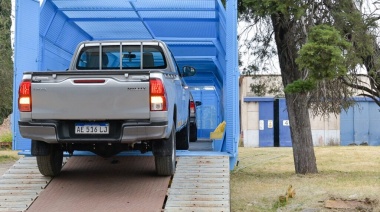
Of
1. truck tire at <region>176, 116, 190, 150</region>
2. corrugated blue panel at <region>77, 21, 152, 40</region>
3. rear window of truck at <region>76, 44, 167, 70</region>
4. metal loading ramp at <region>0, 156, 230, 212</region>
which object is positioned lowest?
metal loading ramp at <region>0, 156, 230, 212</region>

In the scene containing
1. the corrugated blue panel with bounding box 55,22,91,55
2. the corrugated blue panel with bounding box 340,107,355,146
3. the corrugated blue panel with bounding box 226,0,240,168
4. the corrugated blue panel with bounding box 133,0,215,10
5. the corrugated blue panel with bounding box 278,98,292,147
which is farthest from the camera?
the corrugated blue panel with bounding box 340,107,355,146

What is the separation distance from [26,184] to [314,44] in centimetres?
504

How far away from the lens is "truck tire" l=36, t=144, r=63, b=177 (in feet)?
28.8

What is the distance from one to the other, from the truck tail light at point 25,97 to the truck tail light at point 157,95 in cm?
167

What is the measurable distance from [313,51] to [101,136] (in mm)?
3727

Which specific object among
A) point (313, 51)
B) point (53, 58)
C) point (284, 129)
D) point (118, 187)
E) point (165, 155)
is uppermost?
point (53, 58)

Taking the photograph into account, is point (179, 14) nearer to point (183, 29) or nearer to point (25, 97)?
point (183, 29)

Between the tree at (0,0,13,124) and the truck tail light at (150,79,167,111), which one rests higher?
the tree at (0,0,13,124)

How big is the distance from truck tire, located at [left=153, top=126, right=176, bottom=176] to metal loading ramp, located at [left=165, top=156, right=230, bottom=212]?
6.7 inches

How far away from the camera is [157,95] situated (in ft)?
25.6

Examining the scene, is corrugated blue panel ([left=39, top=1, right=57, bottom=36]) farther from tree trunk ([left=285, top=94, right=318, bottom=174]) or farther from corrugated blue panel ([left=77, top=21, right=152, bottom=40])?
tree trunk ([left=285, top=94, right=318, bottom=174])

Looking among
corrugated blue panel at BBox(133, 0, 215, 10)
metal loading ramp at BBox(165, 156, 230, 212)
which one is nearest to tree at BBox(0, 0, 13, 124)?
corrugated blue panel at BBox(133, 0, 215, 10)

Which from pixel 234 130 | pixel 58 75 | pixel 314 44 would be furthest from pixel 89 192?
pixel 314 44

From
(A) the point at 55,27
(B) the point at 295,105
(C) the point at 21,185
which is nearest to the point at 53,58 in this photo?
(A) the point at 55,27
